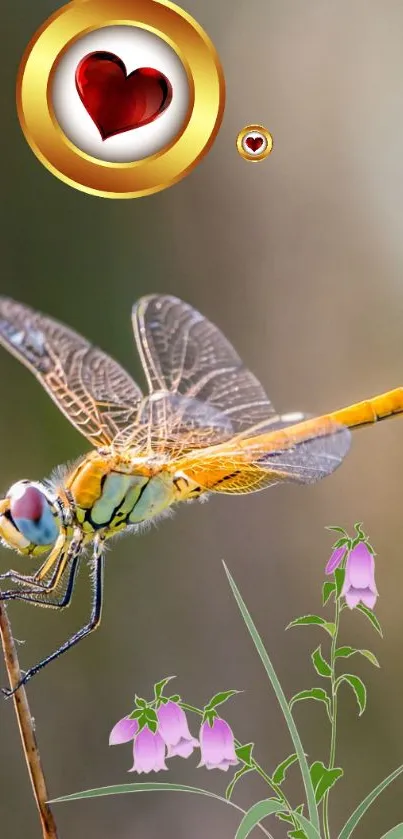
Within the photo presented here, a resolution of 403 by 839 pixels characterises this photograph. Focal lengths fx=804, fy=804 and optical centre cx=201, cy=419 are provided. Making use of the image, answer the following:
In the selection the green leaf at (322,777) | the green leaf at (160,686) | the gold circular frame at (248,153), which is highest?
the gold circular frame at (248,153)

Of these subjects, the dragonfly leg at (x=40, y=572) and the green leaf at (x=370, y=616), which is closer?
the dragonfly leg at (x=40, y=572)

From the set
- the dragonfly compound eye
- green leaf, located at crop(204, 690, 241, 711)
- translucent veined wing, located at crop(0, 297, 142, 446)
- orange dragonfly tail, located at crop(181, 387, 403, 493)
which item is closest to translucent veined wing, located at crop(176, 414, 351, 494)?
orange dragonfly tail, located at crop(181, 387, 403, 493)

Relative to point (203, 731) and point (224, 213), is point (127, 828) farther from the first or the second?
point (224, 213)

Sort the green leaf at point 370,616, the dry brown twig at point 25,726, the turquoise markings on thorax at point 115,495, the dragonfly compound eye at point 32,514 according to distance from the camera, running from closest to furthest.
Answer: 1. the dry brown twig at point 25,726
2. the dragonfly compound eye at point 32,514
3. the turquoise markings on thorax at point 115,495
4. the green leaf at point 370,616

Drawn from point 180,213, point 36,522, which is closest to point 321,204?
point 180,213

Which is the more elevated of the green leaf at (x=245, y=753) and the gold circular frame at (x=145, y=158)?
the gold circular frame at (x=145, y=158)

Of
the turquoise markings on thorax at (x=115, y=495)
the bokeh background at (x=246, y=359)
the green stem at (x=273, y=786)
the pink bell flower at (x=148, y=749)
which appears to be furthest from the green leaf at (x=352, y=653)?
the turquoise markings on thorax at (x=115, y=495)

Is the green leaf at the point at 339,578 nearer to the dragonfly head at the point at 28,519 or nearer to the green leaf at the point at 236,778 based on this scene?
the green leaf at the point at 236,778
